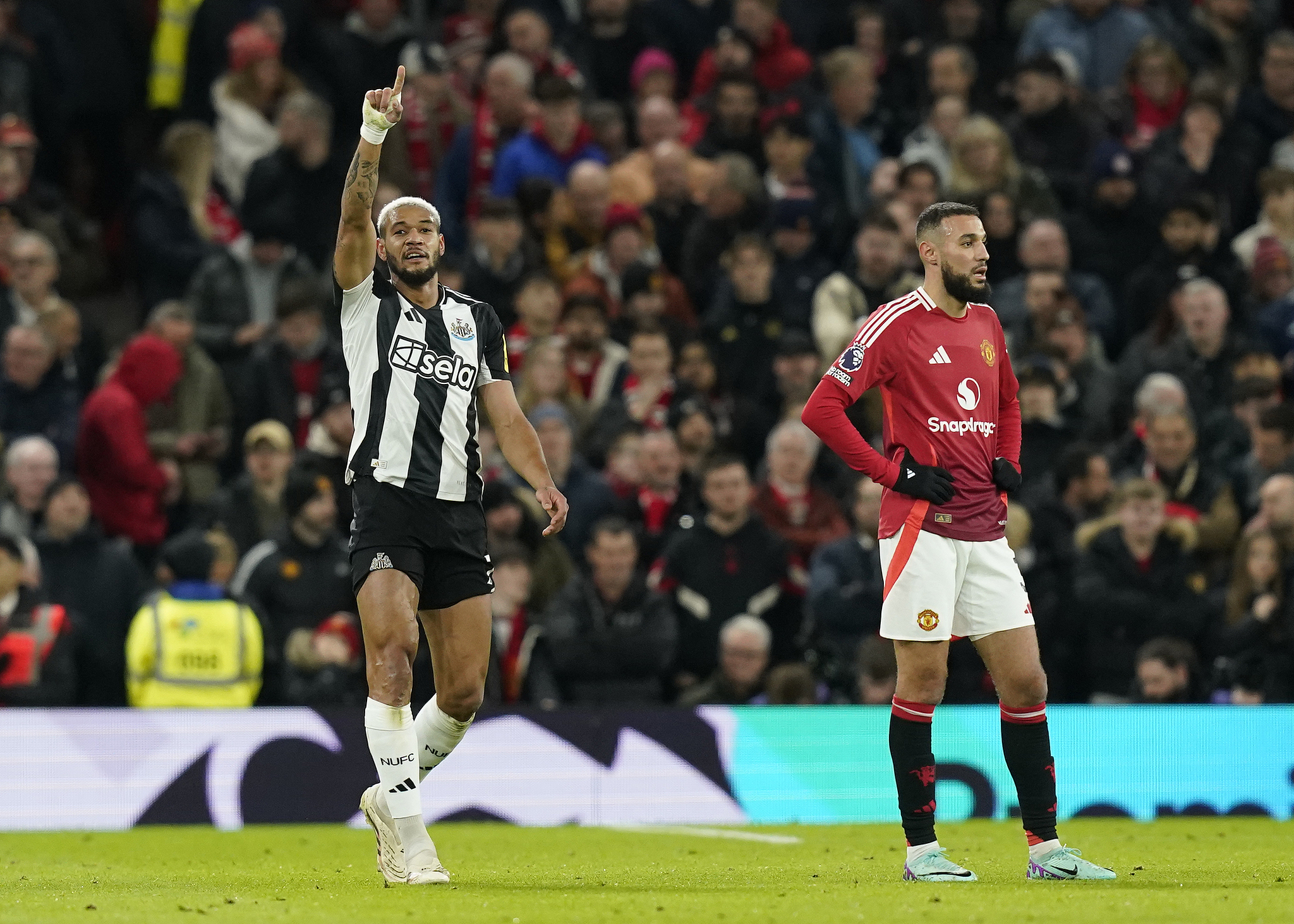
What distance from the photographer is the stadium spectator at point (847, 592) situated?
1375 centimetres

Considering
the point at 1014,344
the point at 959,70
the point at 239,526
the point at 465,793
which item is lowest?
the point at 465,793

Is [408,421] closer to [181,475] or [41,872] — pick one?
[41,872]

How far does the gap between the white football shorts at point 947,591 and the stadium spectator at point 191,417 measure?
8.09m

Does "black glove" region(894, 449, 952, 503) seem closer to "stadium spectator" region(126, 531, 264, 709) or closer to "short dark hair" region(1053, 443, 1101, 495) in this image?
"stadium spectator" region(126, 531, 264, 709)

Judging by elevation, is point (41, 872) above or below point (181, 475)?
below

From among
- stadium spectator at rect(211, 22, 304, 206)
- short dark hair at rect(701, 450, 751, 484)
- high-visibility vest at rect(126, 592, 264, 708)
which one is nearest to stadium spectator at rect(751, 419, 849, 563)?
short dark hair at rect(701, 450, 751, 484)

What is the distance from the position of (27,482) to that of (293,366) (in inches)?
91.4

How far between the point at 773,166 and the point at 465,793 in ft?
22.8

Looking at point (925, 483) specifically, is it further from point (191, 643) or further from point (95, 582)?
point (95, 582)

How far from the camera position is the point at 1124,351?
1664cm

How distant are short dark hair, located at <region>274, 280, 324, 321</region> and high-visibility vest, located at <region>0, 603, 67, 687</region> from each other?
11.2 feet

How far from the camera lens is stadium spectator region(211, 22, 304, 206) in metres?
17.7

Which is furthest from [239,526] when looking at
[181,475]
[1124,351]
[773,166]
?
[1124,351]

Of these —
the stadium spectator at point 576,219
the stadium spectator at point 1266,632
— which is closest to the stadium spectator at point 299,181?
the stadium spectator at point 576,219
